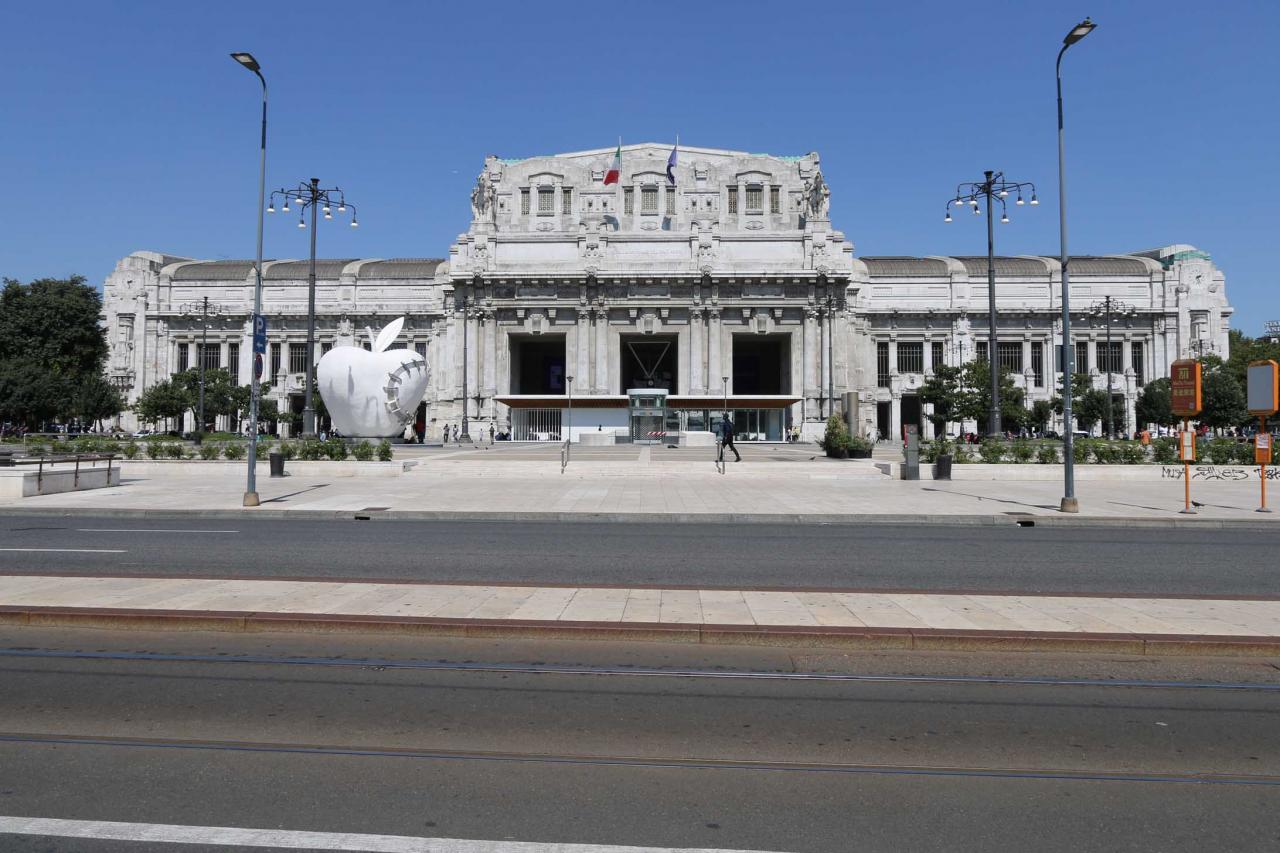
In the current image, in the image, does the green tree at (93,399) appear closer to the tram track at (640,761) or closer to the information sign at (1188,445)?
the information sign at (1188,445)

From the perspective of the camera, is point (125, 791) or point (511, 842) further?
point (125, 791)

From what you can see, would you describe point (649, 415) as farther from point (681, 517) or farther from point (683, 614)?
point (683, 614)

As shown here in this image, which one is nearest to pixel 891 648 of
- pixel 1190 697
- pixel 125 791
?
pixel 1190 697

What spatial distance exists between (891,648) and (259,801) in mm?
5300

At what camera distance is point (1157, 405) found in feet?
245

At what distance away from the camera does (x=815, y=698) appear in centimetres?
627

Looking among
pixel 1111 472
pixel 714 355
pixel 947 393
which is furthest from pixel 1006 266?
pixel 1111 472

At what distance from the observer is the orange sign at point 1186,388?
21.6 m

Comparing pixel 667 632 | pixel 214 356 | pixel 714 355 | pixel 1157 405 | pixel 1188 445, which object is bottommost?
pixel 667 632

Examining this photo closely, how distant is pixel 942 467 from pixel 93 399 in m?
67.5

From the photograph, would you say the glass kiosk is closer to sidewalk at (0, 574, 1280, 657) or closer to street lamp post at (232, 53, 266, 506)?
street lamp post at (232, 53, 266, 506)

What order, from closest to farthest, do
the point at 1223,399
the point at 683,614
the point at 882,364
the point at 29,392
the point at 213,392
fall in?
1. the point at 683,614
2. the point at 29,392
3. the point at 1223,399
4. the point at 213,392
5. the point at 882,364

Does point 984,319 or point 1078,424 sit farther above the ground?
point 984,319

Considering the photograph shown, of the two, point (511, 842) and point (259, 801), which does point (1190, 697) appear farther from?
point (259, 801)
